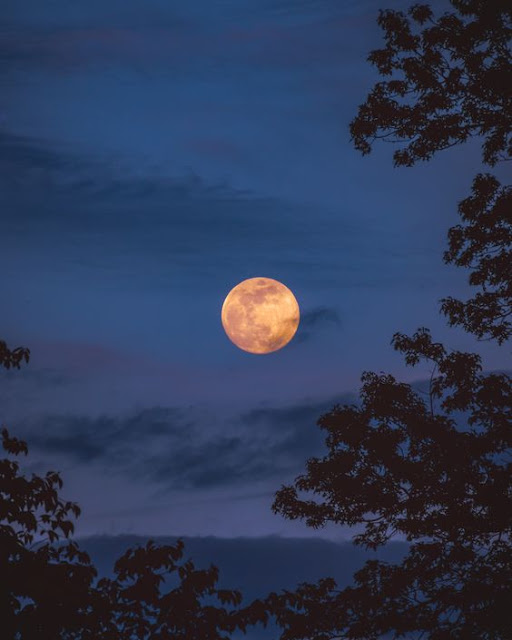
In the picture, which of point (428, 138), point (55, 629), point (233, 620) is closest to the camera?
point (55, 629)

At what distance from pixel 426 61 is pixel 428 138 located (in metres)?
1.95

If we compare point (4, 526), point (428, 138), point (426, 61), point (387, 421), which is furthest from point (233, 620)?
point (426, 61)

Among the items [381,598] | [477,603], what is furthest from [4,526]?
[477,603]

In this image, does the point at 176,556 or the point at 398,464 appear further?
the point at 398,464

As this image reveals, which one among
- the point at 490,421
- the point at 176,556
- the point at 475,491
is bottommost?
the point at 176,556

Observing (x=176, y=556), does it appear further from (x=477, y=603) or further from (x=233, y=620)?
(x=477, y=603)

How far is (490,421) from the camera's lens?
18.4m

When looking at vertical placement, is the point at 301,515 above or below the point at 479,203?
below

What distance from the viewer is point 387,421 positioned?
794 inches

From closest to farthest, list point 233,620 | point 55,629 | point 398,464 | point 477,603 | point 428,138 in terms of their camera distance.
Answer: point 55,629 < point 233,620 < point 477,603 < point 398,464 < point 428,138

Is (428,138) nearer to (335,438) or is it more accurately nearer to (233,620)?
(335,438)

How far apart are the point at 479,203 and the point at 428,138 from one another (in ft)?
7.50

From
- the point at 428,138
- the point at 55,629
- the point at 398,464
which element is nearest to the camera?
the point at 55,629

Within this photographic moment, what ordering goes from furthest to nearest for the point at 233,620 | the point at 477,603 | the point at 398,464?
1. the point at 398,464
2. the point at 477,603
3. the point at 233,620
